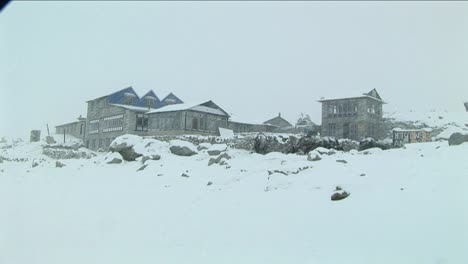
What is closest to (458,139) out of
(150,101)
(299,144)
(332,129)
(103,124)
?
(299,144)

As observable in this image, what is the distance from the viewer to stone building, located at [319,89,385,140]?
49.6 meters

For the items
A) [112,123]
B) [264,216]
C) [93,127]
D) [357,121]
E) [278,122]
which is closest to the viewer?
[264,216]

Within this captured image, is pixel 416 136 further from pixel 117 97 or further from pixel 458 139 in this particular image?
pixel 117 97

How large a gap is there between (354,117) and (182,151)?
30.2 m

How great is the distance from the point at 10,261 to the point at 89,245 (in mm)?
1724

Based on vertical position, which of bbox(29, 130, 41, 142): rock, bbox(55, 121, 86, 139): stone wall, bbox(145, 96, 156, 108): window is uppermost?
bbox(145, 96, 156, 108): window

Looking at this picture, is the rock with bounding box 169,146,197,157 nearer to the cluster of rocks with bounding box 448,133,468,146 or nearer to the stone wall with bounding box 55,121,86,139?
the cluster of rocks with bounding box 448,133,468,146

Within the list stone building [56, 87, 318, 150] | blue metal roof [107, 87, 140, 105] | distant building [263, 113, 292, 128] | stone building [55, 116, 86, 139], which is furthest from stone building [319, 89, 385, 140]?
stone building [55, 116, 86, 139]

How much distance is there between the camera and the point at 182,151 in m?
25.9

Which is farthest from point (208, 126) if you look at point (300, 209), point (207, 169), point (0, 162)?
point (300, 209)

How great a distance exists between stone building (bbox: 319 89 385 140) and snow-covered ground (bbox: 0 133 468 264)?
32.4 m

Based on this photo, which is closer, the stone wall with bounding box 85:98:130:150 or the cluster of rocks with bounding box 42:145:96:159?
the cluster of rocks with bounding box 42:145:96:159

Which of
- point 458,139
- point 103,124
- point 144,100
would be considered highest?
point 144,100

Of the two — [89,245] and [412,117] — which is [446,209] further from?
[412,117]
